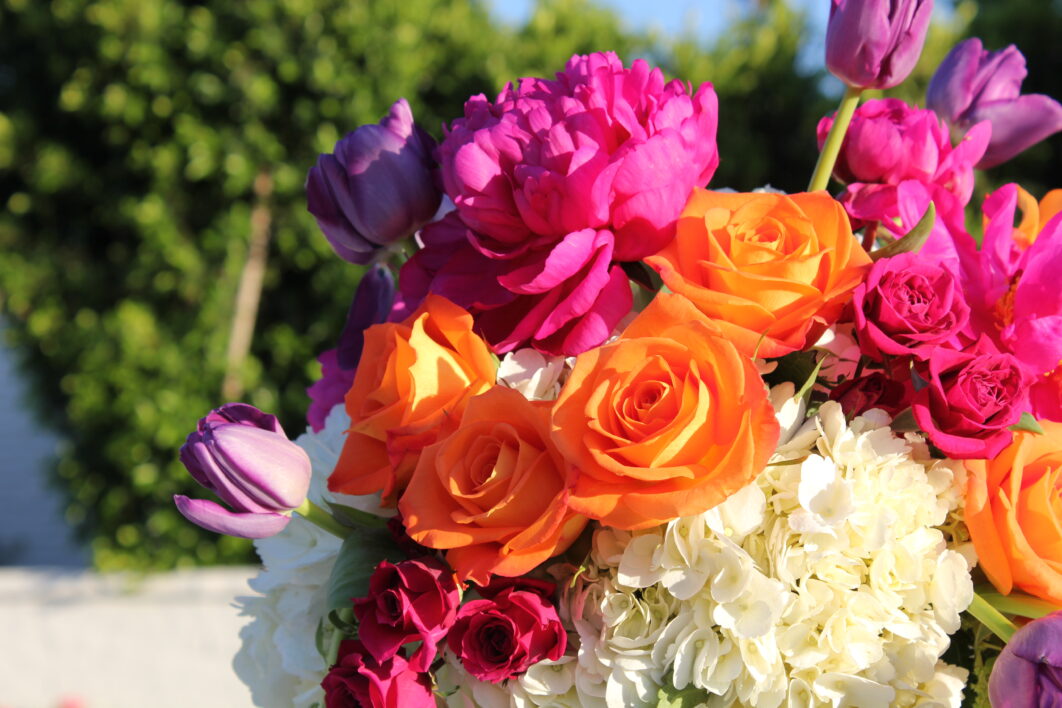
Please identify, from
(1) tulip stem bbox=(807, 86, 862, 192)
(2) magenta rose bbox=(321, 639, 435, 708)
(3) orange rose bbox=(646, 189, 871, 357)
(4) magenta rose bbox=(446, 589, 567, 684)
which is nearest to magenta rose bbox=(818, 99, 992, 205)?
Result: (1) tulip stem bbox=(807, 86, 862, 192)

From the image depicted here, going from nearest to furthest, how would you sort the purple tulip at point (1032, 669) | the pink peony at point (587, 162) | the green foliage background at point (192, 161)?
the purple tulip at point (1032, 669) → the pink peony at point (587, 162) → the green foliage background at point (192, 161)

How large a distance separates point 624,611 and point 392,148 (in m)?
0.48

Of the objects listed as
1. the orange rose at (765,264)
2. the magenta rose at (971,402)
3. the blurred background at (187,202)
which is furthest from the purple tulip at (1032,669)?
the blurred background at (187,202)

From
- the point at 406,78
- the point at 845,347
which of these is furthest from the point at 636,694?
the point at 406,78

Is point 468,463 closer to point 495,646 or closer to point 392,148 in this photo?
point 495,646

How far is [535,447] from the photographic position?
0.72 metres

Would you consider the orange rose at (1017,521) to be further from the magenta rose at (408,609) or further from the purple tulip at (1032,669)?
the magenta rose at (408,609)

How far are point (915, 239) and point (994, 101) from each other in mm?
342

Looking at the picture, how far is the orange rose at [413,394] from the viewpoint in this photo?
771mm

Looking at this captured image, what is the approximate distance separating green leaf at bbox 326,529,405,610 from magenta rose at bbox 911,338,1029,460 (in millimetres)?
435

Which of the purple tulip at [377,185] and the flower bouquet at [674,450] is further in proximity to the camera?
the purple tulip at [377,185]

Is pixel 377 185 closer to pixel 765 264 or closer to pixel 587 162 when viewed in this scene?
pixel 587 162

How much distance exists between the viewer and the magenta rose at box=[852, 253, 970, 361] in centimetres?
71

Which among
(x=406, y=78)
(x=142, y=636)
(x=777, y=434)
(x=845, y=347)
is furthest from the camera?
(x=142, y=636)
